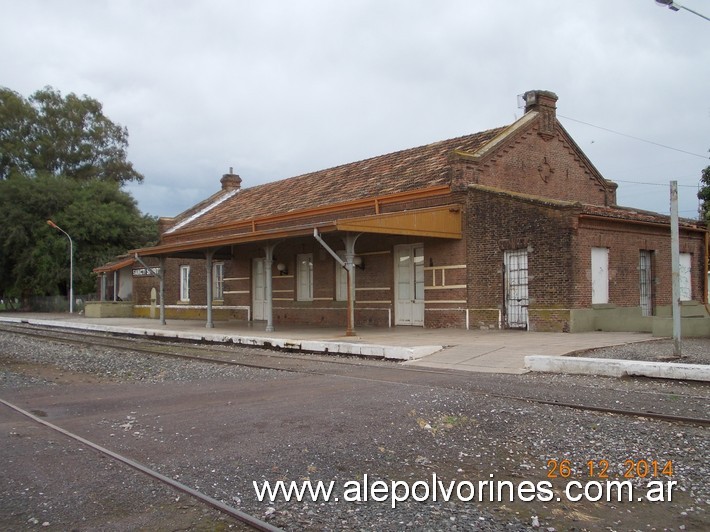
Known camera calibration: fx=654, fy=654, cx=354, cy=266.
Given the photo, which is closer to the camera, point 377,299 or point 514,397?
point 514,397

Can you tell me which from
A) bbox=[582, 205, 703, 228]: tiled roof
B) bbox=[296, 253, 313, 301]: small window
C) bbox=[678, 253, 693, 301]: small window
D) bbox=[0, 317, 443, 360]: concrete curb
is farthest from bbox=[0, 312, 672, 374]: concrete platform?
bbox=[678, 253, 693, 301]: small window

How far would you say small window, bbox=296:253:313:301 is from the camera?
24719mm

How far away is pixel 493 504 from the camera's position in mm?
4652

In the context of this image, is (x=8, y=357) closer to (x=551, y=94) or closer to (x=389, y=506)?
(x=389, y=506)

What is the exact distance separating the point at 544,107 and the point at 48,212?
36.8 metres

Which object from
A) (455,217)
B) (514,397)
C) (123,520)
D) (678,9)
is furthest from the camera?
(455,217)

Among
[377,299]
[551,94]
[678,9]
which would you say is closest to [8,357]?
[377,299]

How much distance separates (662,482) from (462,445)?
1.76 meters

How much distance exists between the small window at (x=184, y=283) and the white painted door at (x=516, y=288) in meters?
18.3

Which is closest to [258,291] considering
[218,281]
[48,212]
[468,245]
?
[218,281]

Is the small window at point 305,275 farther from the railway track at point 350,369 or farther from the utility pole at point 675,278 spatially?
the utility pole at point 675,278

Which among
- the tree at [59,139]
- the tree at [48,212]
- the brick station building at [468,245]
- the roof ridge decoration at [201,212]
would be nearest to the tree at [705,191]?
the brick station building at [468,245]

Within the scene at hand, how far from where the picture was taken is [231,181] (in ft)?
121

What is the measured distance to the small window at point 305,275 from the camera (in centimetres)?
2472
